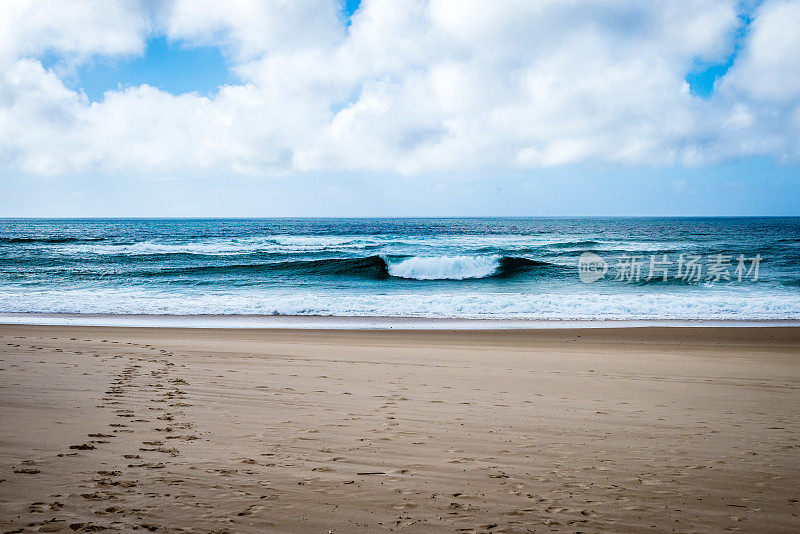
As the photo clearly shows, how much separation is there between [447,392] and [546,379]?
1.68 m

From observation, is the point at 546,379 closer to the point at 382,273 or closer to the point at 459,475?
the point at 459,475

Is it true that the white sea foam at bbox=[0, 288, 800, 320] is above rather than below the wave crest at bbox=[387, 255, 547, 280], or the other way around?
below

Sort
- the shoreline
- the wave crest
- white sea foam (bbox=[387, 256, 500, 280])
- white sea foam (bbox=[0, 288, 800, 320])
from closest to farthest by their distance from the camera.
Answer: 1. the shoreline
2. white sea foam (bbox=[0, 288, 800, 320])
3. the wave crest
4. white sea foam (bbox=[387, 256, 500, 280])

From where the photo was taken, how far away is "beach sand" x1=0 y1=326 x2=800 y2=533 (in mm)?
2812

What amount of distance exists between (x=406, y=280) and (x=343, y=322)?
11200mm

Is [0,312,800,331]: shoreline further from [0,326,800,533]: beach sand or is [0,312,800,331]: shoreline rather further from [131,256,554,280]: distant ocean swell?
[131,256,554,280]: distant ocean swell

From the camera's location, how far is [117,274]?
2342 centimetres

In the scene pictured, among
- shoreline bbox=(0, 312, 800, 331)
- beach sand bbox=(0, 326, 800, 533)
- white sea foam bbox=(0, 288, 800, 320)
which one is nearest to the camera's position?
beach sand bbox=(0, 326, 800, 533)

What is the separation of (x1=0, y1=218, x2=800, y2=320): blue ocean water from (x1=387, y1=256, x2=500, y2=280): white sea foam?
61 mm

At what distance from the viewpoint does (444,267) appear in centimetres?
2788

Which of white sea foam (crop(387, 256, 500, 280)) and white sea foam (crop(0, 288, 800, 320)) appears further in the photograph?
white sea foam (crop(387, 256, 500, 280))

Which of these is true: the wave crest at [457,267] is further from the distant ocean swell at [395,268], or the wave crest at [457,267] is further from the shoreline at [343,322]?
the shoreline at [343,322]

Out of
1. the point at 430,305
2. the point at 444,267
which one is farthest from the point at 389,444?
the point at 444,267

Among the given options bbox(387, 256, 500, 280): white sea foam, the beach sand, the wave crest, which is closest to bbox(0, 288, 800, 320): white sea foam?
the beach sand
